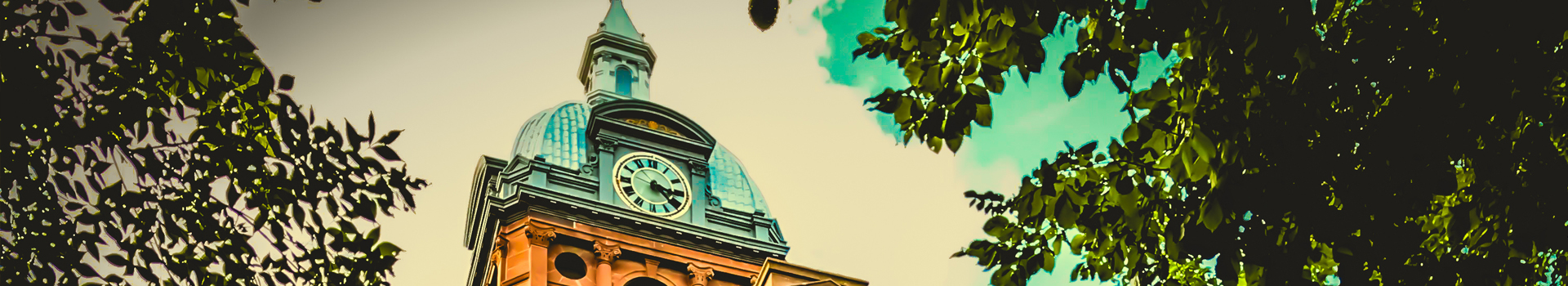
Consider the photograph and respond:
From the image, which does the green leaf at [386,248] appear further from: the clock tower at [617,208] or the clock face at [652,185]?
the clock face at [652,185]

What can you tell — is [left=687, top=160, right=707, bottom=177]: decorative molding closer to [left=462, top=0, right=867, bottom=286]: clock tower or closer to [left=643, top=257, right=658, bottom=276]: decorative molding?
[left=462, top=0, right=867, bottom=286]: clock tower

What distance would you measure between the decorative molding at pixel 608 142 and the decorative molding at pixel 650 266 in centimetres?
387

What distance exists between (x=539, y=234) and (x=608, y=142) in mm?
4813

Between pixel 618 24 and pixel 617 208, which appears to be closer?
pixel 617 208

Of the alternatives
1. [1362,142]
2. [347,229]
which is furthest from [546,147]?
[1362,142]

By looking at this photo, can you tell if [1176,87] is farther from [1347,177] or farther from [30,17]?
[30,17]

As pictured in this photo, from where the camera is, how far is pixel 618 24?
48.0m

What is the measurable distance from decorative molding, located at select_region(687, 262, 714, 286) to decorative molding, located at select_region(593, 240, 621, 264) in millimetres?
1910

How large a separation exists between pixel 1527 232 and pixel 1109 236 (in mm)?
2711

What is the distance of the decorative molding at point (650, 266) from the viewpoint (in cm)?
3612

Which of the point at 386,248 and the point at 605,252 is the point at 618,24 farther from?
the point at 386,248

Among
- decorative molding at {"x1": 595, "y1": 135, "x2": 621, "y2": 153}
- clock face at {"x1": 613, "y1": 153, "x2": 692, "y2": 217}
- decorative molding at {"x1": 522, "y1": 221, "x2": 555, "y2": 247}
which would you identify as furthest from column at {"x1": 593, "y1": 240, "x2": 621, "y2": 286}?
decorative molding at {"x1": 595, "y1": 135, "x2": 621, "y2": 153}

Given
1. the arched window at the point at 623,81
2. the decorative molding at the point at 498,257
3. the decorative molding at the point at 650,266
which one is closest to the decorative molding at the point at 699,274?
the decorative molding at the point at 650,266

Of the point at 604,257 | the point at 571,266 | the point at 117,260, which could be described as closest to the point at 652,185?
the point at 604,257
